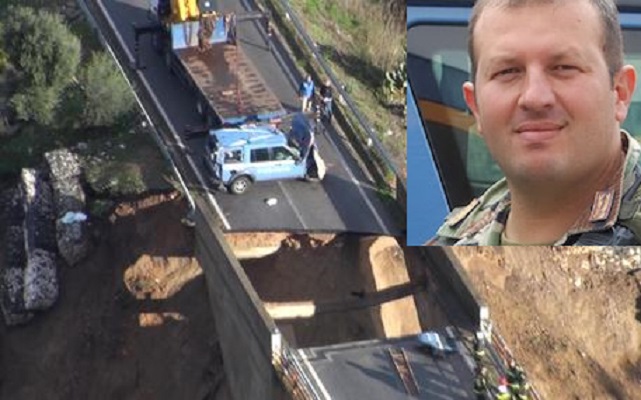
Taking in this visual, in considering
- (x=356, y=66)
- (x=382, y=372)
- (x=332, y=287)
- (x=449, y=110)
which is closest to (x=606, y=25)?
(x=449, y=110)

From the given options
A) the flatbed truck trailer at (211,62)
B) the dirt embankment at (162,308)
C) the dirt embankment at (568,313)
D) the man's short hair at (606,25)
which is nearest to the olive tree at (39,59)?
the flatbed truck trailer at (211,62)

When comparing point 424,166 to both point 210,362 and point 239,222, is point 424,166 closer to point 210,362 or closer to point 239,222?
point 239,222

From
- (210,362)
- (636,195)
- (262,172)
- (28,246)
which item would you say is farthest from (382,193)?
(636,195)

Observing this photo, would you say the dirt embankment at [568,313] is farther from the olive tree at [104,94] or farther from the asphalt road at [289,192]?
the olive tree at [104,94]

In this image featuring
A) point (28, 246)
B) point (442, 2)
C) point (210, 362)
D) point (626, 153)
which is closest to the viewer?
point (626, 153)

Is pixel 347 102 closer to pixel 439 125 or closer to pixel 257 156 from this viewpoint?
pixel 257 156
